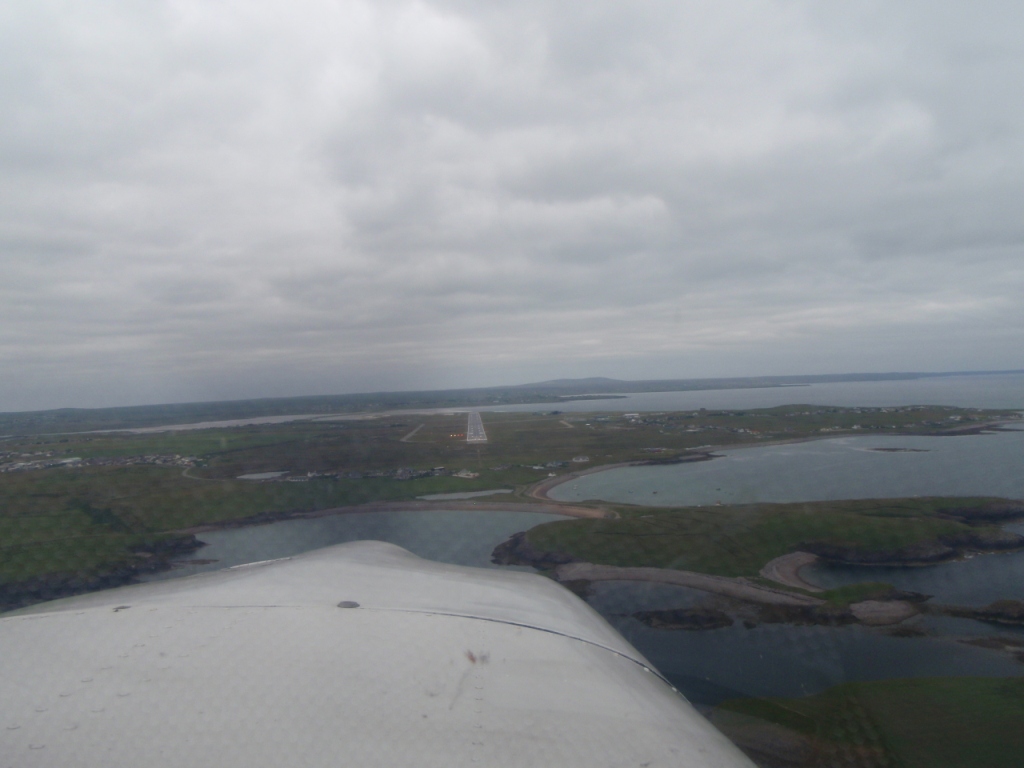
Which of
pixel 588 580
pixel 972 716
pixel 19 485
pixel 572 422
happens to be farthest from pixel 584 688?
pixel 572 422

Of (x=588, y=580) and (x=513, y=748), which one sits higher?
(x=513, y=748)

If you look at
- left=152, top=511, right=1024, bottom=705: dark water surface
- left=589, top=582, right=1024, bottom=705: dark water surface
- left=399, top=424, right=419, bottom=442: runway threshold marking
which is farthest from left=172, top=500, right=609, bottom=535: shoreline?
left=399, top=424, right=419, bottom=442: runway threshold marking

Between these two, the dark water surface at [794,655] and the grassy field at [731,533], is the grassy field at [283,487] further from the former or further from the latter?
the dark water surface at [794,655]

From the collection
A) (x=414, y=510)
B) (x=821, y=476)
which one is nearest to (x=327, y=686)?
(x=414, y=510)

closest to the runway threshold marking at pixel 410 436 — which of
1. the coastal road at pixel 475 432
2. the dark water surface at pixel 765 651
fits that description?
the coastal road at pixel 475 432

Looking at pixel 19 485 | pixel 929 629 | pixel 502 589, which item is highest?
pixel 502 589

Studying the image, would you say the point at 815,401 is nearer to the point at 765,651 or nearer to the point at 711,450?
the point at 711,450

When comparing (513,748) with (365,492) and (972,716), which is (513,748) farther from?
(365,492)
